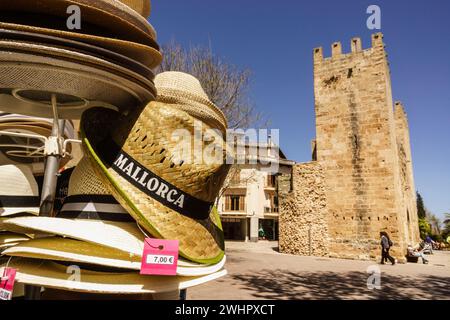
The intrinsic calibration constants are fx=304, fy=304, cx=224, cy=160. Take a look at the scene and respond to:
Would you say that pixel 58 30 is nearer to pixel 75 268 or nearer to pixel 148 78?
pixel 148 78

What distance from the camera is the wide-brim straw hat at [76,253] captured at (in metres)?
1.23

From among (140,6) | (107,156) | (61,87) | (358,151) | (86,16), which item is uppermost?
(358,151)

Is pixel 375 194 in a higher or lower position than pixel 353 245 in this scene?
higher

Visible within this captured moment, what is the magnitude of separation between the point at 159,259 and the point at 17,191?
131 cm

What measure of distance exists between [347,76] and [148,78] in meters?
16.0

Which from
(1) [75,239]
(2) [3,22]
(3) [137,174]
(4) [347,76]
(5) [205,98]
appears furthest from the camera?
(4) [347,76]

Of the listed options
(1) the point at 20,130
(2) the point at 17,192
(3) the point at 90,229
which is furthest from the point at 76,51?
(1) the point at 20,130

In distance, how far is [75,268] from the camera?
1.29m

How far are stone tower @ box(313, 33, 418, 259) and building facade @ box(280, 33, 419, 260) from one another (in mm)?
40

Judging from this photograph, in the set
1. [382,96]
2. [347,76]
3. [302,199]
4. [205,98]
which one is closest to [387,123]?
[382,96]

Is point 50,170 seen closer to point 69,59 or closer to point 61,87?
point 61,87

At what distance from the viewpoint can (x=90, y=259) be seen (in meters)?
1.24

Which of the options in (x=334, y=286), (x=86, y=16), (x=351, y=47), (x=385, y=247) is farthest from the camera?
(x=351, y=47)

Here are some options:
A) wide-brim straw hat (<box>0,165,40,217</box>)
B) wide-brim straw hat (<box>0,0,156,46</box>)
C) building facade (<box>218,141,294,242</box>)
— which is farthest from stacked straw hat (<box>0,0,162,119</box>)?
building facade (<box>218,141,294,242</box>)
